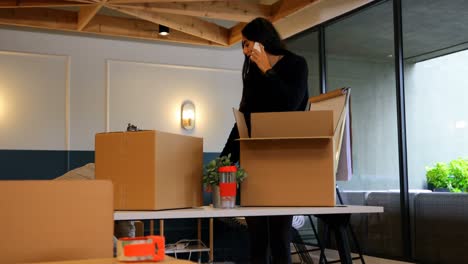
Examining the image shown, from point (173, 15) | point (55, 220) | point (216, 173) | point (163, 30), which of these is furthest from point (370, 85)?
point (55, 220)

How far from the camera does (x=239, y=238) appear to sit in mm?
6512

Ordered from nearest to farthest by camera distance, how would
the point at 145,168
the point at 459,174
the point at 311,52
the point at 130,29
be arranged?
Answer: the point at 145,168, the point at 459,174, the point at 130,29, the point at 311,52

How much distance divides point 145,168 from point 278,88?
0.62m

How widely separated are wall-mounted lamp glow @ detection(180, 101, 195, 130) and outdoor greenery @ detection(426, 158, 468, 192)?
2808 mm

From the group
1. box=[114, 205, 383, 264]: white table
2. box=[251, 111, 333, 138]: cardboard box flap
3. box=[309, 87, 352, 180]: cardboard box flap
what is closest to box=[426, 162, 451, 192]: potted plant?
box=[309, 87, 352, 180]: cardboard box flap

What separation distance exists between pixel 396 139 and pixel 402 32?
875mm

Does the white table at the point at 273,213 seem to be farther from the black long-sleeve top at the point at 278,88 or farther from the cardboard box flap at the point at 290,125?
the black long-sleeve top at the point at 278,88

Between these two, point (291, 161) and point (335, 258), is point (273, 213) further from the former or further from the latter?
point (335, 258)

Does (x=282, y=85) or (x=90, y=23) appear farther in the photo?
(x=90, y=23)

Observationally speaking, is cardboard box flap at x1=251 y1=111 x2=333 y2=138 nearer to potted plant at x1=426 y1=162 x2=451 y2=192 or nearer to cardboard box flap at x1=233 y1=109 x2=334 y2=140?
cardboard box flap at x1=233 y1=109 x2=334 y2=140

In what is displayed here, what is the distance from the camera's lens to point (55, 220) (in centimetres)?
140

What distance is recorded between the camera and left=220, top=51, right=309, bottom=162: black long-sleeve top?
2.27 m

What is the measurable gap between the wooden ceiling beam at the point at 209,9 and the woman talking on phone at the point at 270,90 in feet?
9.81

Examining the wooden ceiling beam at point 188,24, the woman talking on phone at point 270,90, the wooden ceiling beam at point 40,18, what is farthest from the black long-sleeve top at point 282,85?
the wooden ceiling beam at point 40,18
